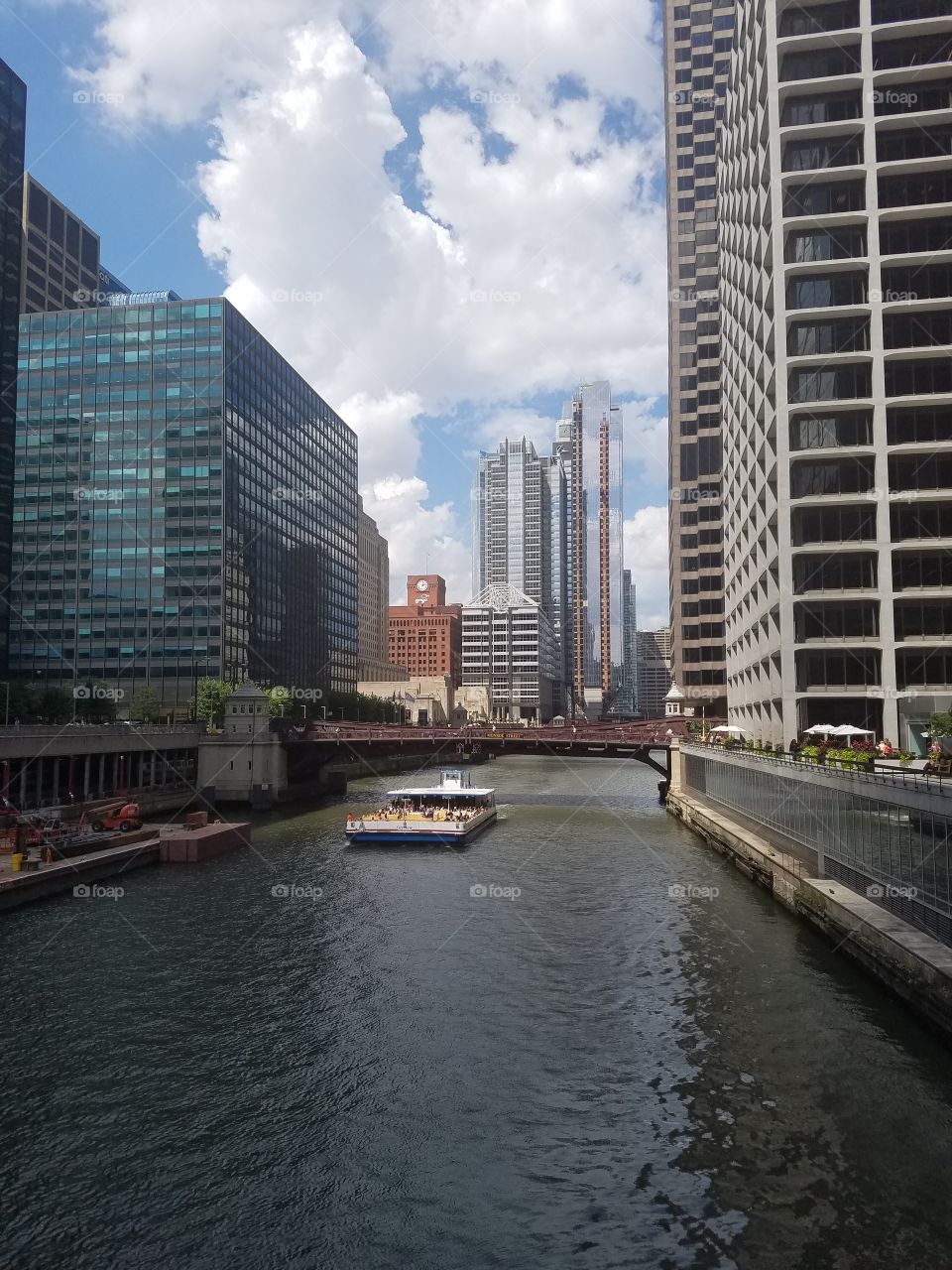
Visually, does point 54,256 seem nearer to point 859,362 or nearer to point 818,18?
point 818,18

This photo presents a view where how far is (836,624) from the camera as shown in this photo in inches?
2518

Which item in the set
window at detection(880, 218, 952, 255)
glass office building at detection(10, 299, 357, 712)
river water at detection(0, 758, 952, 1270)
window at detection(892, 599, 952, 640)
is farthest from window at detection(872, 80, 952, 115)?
glass office building at detection(10, 299, 357, 712)

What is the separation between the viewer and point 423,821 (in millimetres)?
60062

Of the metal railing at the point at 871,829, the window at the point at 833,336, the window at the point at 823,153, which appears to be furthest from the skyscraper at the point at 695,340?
the metal railing at the point at 871,829

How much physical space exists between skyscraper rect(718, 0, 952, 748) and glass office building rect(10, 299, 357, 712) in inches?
3244

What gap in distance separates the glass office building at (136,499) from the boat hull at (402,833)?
71.1m

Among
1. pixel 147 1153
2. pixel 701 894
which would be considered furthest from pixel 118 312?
pixel 147 1153

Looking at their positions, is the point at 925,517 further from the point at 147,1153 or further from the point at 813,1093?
the point at 147,1153

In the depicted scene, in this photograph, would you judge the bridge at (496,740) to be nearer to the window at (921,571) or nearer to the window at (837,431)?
the window at (921,571)

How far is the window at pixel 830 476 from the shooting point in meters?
63.9

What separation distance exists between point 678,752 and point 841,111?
51.4 meters

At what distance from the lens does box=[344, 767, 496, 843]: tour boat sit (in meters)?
59.0

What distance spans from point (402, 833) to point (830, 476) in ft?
125

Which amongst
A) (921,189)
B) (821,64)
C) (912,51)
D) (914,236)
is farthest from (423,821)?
(912,51)
